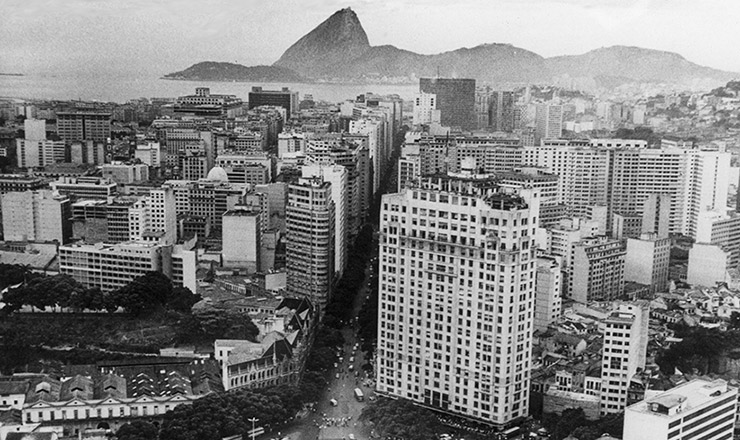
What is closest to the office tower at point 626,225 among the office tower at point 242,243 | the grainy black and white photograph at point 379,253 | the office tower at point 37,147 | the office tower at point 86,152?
the grainy black and white photograph at point 379,253

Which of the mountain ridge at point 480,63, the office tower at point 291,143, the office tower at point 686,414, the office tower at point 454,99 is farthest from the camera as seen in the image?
the office tower at point 291,143

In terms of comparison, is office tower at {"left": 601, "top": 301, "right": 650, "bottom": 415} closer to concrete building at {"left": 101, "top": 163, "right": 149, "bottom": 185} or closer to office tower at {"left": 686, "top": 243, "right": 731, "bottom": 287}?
office tower at {"left": 686, "top": 243, "right": 731, "bottom": 287}

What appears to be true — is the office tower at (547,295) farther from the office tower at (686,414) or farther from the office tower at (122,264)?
the office tower at (122,264)

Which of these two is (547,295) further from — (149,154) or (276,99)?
(276,99)

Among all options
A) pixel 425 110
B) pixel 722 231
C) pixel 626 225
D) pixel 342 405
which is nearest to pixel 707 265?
pixel 722 231

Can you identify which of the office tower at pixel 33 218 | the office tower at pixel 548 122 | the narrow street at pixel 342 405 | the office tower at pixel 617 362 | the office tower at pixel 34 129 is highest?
the office tower at pixel 548 122

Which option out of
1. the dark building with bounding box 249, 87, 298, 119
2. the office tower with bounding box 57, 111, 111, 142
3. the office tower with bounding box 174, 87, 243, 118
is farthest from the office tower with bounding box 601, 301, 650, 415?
the dark building with bounding box 249, 87, 298, 119

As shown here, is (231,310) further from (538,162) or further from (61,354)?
(538,162)
